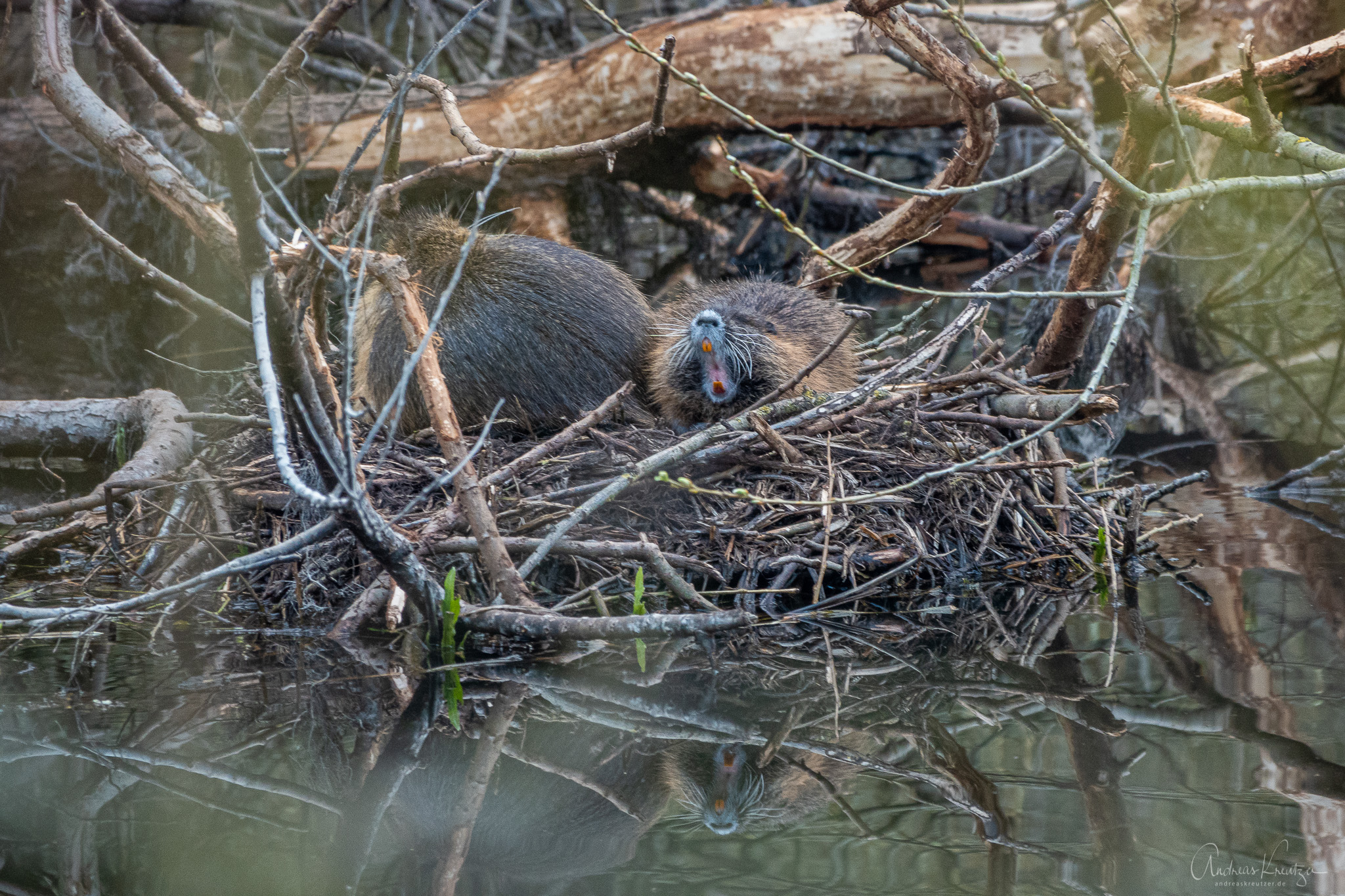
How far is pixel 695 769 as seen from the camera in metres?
2.15

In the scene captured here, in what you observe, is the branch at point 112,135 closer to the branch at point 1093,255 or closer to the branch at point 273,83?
the branch at point 273,83

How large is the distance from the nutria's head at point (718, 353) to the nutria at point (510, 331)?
28 cm

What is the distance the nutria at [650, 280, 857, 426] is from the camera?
378cm

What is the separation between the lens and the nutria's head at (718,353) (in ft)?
12.1

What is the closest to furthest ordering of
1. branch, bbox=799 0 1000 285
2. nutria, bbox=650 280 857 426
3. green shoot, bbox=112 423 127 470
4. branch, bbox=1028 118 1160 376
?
1. branch, bbox=1028 118 1160 376
2. branch, bbox=799 0 1000 285
3. nutria, bbox=650 280 857 426
4. green shoot, bbox=112 423 127 470

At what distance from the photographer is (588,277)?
4090 millimetres

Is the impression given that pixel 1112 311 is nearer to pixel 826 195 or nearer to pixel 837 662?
pixel 826 195

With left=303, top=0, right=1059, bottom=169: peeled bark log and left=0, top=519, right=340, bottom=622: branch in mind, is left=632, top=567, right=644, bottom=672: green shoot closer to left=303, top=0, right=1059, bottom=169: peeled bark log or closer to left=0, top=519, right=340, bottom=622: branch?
left=0, top=519, right=340, bottom=622: branch

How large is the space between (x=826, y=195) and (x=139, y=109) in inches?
157

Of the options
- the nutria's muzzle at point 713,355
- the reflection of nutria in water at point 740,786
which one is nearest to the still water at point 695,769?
the reflection of nutria in water at point 740,786

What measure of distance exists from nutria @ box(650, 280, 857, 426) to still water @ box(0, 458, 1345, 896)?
3.88 feet

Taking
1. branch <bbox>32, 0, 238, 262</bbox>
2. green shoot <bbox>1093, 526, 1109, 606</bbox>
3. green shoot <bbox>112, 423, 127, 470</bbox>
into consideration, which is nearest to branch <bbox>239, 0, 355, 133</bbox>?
branch <bbox>32, 0, 238, 262</bbox>

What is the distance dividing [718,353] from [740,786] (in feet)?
6.25

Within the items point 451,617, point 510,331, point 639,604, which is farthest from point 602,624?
point 510,331
